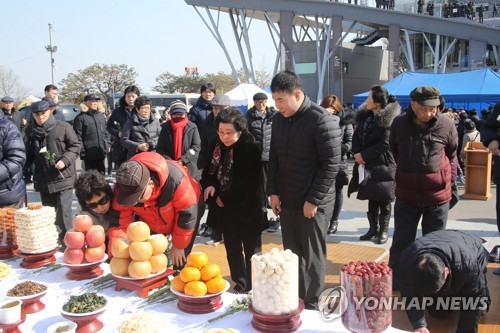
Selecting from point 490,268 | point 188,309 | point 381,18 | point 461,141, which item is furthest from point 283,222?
point 381,18

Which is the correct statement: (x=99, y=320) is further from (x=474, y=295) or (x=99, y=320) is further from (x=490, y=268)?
(x=490, y=268)

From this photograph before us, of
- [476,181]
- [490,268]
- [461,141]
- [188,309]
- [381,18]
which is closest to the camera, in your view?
[188,309]

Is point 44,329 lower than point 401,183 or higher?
lower

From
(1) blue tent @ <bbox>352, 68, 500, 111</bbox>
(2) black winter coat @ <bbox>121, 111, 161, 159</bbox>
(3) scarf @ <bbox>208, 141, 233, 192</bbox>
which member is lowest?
(3) scarf @ <bbox>208, 141, 233, 192</bbox>

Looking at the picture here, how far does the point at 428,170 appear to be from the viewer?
3.48 metres

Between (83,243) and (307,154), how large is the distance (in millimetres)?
1488

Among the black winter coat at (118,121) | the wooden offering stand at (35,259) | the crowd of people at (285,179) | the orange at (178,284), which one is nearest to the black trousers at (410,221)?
the crowd of people at (285,179)

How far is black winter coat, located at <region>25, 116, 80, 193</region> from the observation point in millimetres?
4672

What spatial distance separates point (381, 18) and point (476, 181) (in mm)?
21347

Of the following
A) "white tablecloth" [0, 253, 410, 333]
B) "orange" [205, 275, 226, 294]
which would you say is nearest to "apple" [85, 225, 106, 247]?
"white tablecloth" [0, 253, 410, 333]

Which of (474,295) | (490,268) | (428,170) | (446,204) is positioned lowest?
(490,268)

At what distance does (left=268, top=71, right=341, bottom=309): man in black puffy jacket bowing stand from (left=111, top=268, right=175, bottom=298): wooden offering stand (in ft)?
3.77

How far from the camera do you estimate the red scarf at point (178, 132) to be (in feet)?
16.5

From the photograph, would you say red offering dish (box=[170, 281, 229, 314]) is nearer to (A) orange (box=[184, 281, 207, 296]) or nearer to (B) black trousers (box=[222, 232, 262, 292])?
(A) orange (box=[184, 281, 207, 296])
